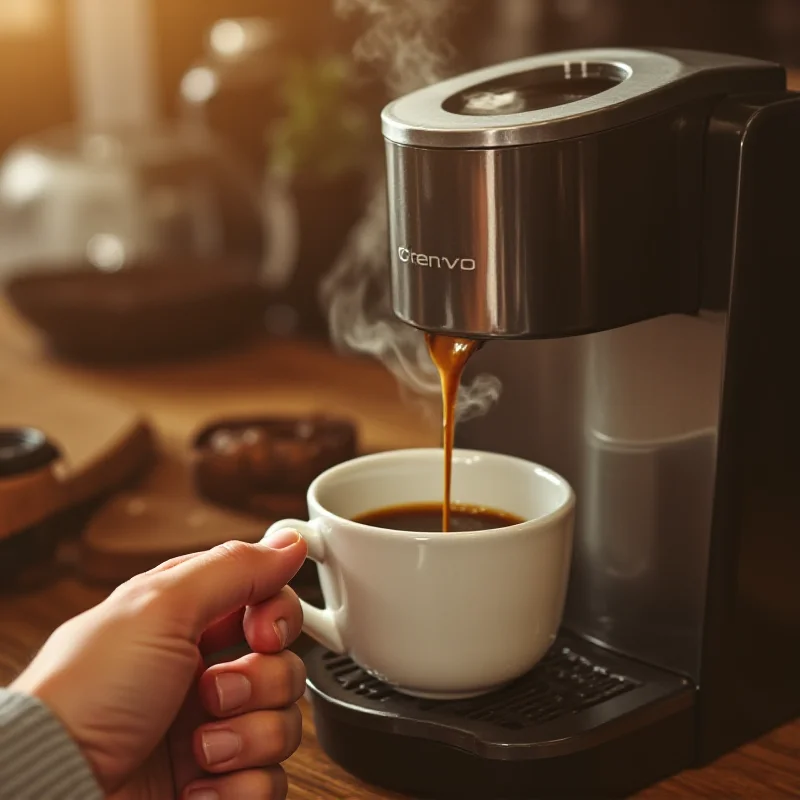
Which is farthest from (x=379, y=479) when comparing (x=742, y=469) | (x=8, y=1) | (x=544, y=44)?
(x=8, y=1)

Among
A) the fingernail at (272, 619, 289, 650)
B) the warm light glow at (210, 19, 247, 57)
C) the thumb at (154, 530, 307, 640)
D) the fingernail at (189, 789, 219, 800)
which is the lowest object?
the fingernail at (189, 789, 219, 800)

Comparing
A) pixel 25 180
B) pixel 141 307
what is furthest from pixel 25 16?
pixel 141 307

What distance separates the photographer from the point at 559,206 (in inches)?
24.0

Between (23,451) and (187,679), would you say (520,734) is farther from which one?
(23,451)

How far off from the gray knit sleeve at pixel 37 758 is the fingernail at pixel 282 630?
0.40ft

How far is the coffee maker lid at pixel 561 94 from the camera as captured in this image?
1.98 ft

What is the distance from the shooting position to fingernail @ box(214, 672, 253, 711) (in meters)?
0.63

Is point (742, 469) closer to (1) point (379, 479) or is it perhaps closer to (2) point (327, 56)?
(1) point (379, 479)

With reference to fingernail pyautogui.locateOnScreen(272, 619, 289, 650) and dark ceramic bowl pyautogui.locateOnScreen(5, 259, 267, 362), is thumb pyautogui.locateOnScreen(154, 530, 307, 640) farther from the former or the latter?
dark ceramic bowl pyautogui.locateOnScreen(5, 259, 267, 362)

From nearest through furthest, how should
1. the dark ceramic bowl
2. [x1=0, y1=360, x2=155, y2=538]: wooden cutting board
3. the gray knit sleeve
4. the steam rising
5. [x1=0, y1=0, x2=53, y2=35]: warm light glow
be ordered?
the gray knit sleeve
[x1=0, y1=360, x2=155, y2=538]: wooden cutting board
the steam rising
the dark ceramic bowl
[x1=0, y1=0, x2=53, y2=35]: warm light glow

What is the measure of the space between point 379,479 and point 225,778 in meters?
0.20

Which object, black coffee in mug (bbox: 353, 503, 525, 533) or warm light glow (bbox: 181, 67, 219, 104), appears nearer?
black coffee in mug (bbox: 353, 503, 525, 533)

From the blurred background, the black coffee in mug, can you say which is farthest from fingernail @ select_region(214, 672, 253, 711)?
the blurred background

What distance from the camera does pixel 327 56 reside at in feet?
4.94
